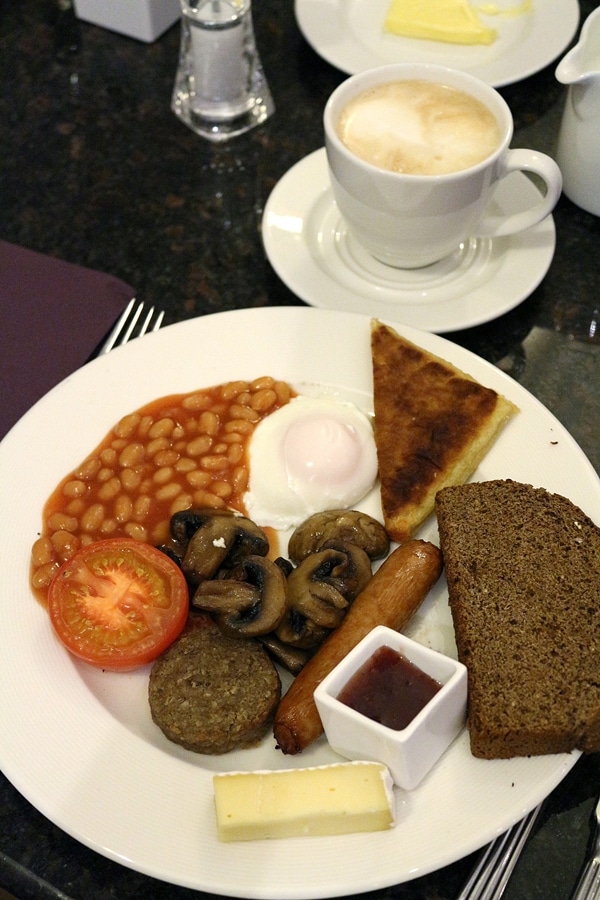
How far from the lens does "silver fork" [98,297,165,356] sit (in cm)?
260

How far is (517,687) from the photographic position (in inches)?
66.8

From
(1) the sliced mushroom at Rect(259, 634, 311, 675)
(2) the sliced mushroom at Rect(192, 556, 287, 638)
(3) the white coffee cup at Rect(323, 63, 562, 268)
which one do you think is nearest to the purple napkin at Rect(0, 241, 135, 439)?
(3) the white coffee cup at Rect(323, 63, 562, 268)

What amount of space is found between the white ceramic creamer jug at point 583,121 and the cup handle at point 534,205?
236mm

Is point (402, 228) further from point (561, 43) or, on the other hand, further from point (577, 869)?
point (577, 869)

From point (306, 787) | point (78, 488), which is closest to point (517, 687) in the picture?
point (306, 787)

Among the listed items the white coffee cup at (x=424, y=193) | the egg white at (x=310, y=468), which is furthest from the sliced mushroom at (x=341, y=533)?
the white coffee cup at (x=424, y=193)

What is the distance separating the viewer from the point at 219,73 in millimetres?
3084

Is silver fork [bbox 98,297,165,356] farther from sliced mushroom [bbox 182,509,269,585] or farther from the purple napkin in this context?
sliced mushroom [bbox 182,509,269,585]

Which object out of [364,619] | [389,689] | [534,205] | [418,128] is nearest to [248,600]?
[364,619]

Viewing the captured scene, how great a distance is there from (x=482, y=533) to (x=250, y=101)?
205 cm

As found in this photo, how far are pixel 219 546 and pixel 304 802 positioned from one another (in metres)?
0.63

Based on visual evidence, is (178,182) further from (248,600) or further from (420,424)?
(248,600)

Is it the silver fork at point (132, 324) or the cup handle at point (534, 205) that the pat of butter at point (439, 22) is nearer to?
the cup handle at point (534, 205)

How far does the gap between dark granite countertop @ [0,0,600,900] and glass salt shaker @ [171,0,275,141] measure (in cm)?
7
